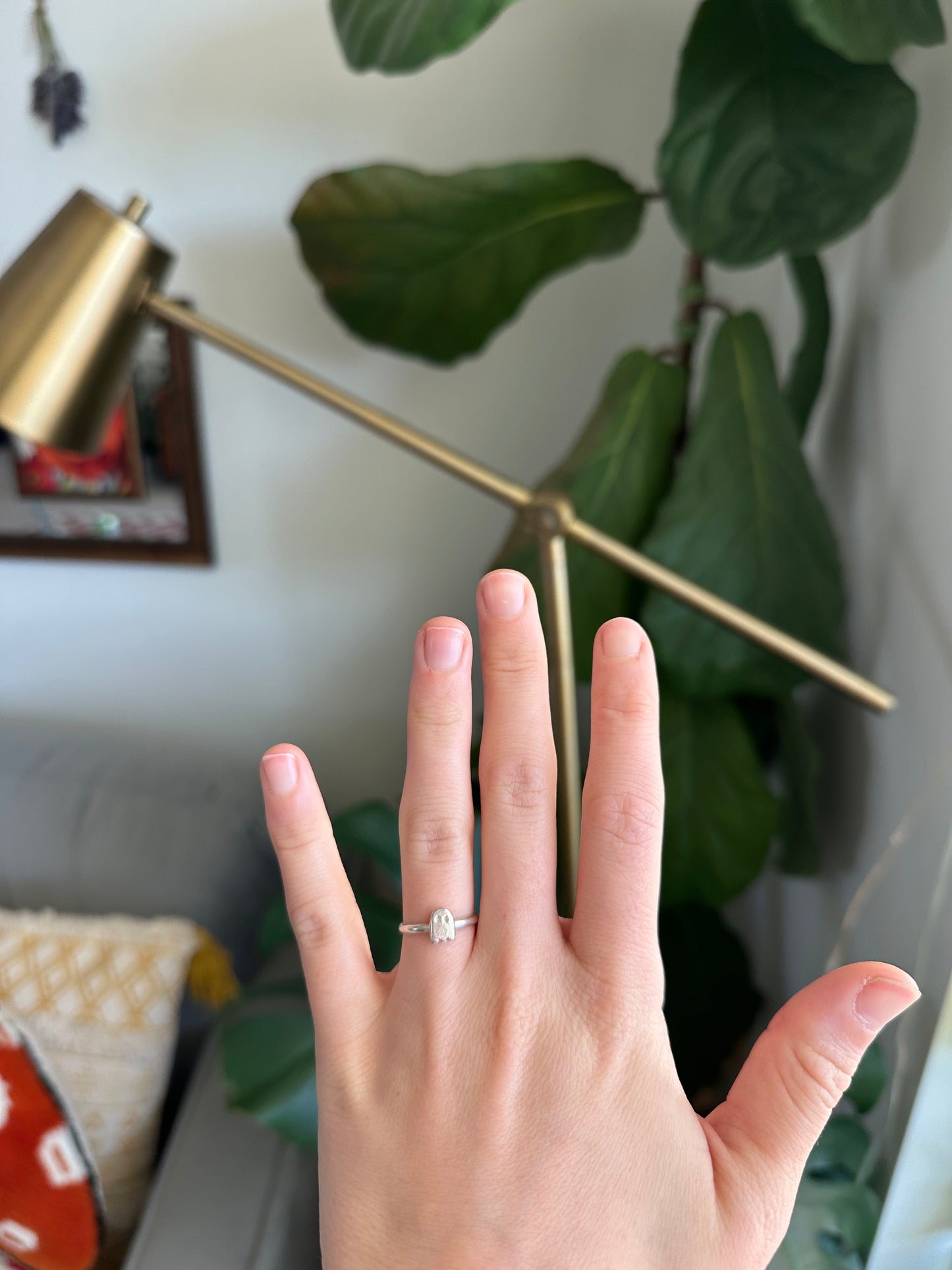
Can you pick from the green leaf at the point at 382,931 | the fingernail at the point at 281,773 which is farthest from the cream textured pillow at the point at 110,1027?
the fingernail at the point at 281,773

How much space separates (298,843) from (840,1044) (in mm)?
295

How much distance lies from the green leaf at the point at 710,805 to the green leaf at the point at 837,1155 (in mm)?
219

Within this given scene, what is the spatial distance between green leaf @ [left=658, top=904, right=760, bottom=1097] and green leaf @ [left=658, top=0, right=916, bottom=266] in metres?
0.73

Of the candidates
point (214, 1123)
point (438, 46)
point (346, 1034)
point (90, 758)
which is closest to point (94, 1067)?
point (214, 1123)

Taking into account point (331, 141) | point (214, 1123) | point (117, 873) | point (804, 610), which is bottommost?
point (214, 1123)

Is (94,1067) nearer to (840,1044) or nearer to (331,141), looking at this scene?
(840,1044)

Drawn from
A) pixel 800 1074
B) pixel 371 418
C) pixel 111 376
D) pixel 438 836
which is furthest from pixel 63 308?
pixel 800 1074

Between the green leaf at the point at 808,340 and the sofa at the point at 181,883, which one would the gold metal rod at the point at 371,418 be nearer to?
the green leaf at the point at 808,340

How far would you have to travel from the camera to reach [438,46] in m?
0.65

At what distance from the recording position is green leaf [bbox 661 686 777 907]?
84cm

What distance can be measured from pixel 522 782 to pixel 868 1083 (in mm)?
457

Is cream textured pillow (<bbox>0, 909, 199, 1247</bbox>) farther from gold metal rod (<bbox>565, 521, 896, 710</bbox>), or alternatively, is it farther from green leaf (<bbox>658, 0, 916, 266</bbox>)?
green leaf (<bbox>658, 0, 916, 266</bbox>)

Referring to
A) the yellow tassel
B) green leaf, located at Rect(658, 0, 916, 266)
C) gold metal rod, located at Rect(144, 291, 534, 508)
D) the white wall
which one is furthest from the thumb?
the white wall

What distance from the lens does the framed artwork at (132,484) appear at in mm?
1309
